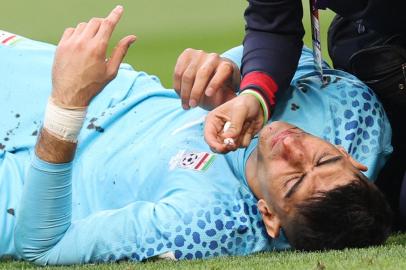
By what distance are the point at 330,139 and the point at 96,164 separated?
0.58 meters

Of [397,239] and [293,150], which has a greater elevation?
[293,150]

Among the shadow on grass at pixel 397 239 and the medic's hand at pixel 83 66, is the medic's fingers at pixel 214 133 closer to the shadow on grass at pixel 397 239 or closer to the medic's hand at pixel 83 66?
the medic's hand at pixel 83 66

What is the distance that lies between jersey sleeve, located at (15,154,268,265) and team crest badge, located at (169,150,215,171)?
0.47 feet

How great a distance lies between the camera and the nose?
8.63ft

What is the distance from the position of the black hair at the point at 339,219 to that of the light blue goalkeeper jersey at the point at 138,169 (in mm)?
127

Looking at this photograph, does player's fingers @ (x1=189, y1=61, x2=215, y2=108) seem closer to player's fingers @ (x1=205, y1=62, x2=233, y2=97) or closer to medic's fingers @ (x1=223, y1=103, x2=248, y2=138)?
player's fingers @ (x1=205, y1=62, x2=233, y2=97)

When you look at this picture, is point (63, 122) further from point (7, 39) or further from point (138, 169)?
point (7, 39)

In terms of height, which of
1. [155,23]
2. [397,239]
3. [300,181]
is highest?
[300,181]

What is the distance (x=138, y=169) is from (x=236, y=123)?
392 millimetres

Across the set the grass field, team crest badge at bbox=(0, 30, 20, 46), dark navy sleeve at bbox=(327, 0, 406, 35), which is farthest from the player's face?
the grass field

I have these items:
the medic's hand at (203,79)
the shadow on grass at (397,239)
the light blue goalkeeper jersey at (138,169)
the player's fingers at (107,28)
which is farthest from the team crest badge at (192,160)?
the shadow on grass at (397,239)

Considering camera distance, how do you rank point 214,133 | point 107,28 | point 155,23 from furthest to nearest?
point 155,23 < point 107,28 < point 214,133

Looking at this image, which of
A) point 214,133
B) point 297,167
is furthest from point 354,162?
point 214,133

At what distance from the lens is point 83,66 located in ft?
8.52
